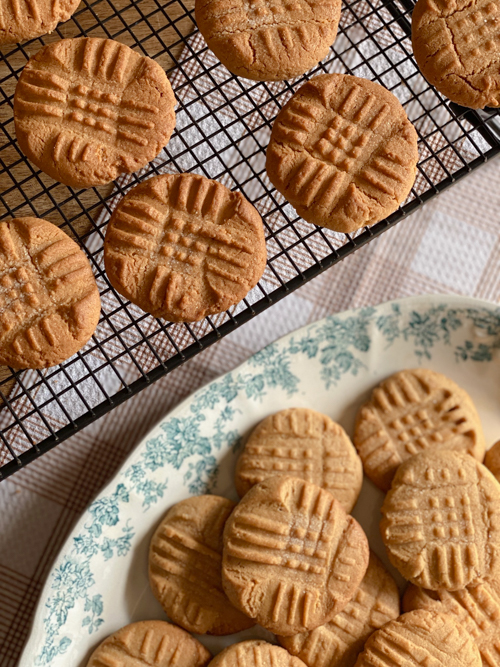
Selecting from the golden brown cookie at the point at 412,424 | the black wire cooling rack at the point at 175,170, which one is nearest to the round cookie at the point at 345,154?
the black wire cooling rack at the point at 175,170

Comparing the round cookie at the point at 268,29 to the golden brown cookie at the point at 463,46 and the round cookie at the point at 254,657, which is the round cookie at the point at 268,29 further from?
the round cookie at the point at 254,657

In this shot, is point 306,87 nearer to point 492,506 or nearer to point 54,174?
point 54,174

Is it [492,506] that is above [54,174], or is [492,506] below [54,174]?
below

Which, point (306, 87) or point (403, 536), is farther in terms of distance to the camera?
point (403, 536)

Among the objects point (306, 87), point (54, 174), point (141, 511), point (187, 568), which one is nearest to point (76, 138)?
point (54, 174)

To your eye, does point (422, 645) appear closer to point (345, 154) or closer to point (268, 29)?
point (345, 154)
